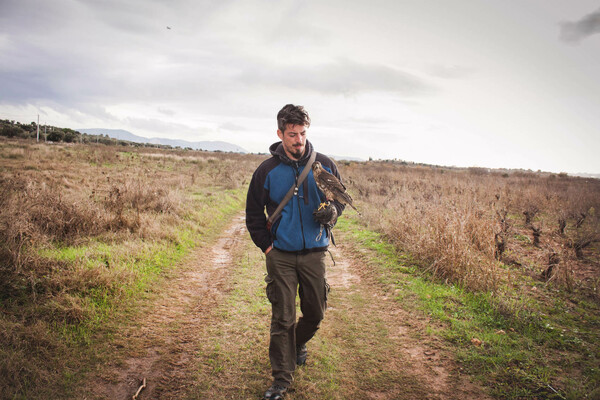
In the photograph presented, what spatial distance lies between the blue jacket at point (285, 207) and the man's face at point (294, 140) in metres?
0.06

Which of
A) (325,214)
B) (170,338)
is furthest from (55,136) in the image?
(325,214)

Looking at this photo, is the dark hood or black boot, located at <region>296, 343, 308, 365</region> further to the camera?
Result: black boot, located at <region>296, 343, 308, 365</region>

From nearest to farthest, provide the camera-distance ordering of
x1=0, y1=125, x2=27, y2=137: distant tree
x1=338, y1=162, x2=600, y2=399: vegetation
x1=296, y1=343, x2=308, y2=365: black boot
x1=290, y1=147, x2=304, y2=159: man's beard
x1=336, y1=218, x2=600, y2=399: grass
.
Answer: x1=290, y1=147, x2=304, y2=159: man's beard
x1=336, y1=218, x2=600, y2=399: grass
x1=338, y1=162, x2=600, y2=399: vegetation
x1=296, y1=343, x2=308, y2=365: black boot
x1=0, y1=125, x2=27, y2=137: distant tree

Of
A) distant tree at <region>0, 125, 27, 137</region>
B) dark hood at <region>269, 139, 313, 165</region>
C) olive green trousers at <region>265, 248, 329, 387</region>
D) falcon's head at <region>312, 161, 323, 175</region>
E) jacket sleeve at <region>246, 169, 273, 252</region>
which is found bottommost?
olive green trousers at <region>265, 248, 329, 387</region>

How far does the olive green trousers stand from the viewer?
2725mm

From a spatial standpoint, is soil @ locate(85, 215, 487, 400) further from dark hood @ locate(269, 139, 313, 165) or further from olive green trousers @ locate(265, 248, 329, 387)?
dark hood @ locate(269, 139, 313, 165)

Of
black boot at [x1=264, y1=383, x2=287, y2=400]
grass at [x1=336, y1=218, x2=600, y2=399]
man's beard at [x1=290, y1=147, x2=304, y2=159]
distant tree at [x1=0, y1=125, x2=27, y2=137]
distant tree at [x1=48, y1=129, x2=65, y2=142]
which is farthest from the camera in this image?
distant tree at [x1=48, y1=129, x2=65, y2=142]

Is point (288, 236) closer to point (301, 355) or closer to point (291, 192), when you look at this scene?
point (291, 192)

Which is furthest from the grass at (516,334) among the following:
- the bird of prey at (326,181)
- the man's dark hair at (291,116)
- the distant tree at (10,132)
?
the distant tree at (10,132)

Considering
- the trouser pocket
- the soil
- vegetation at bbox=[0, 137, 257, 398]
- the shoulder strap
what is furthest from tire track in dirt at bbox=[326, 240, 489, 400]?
vegetation at bbox=[0, 137, 257, 398]

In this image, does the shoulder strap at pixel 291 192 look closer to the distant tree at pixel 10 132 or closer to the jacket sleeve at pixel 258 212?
the jacket sleeve at pixel 258 212

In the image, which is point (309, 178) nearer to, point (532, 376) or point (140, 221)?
point (532, 376)

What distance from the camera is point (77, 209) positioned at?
19.2 feet

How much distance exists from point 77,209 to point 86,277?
2596mm
